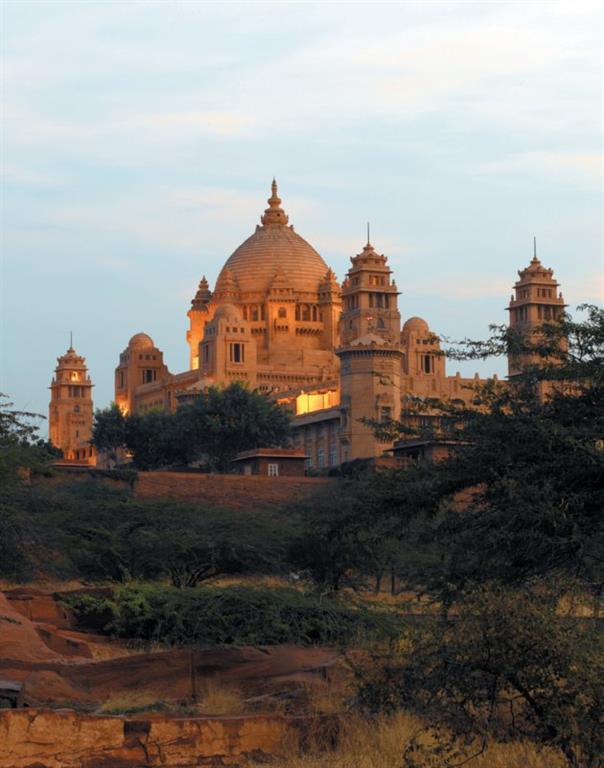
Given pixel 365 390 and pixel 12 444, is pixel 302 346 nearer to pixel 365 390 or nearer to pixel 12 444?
pixel 365 390

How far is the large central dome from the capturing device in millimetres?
156875

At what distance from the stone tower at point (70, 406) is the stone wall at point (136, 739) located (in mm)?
144186

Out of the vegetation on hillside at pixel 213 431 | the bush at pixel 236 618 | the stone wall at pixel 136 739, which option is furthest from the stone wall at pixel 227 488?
the stone wall at pixel 136 739

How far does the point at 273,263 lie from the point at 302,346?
29.4ft

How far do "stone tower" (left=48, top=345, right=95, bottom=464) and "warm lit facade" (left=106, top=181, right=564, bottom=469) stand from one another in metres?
6.80

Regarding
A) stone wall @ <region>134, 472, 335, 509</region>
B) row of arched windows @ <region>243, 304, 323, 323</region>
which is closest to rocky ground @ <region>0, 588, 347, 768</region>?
stone wall @ <region>134, 472, 335, 509</region>

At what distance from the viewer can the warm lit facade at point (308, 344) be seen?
108500mm

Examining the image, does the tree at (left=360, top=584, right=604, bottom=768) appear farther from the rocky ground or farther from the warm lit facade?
the warm lit facade

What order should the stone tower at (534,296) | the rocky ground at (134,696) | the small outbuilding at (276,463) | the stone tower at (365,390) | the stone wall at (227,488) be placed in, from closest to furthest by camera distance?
1. the rocky ground at (134,696)
2. the stone wall at (227,488)
3. the small outbuilding at (276,463)
4. the stone tower at (365,390)
5. the stone tower at (534,296)

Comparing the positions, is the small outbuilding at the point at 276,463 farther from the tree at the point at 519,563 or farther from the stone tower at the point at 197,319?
the stone tower at the point at 197,319

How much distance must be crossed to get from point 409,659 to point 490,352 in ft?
21.8

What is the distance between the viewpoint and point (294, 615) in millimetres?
25266

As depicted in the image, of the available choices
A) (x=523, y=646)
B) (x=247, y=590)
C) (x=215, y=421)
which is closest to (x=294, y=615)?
(x=247, y=590)

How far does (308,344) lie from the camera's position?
6107 inches
